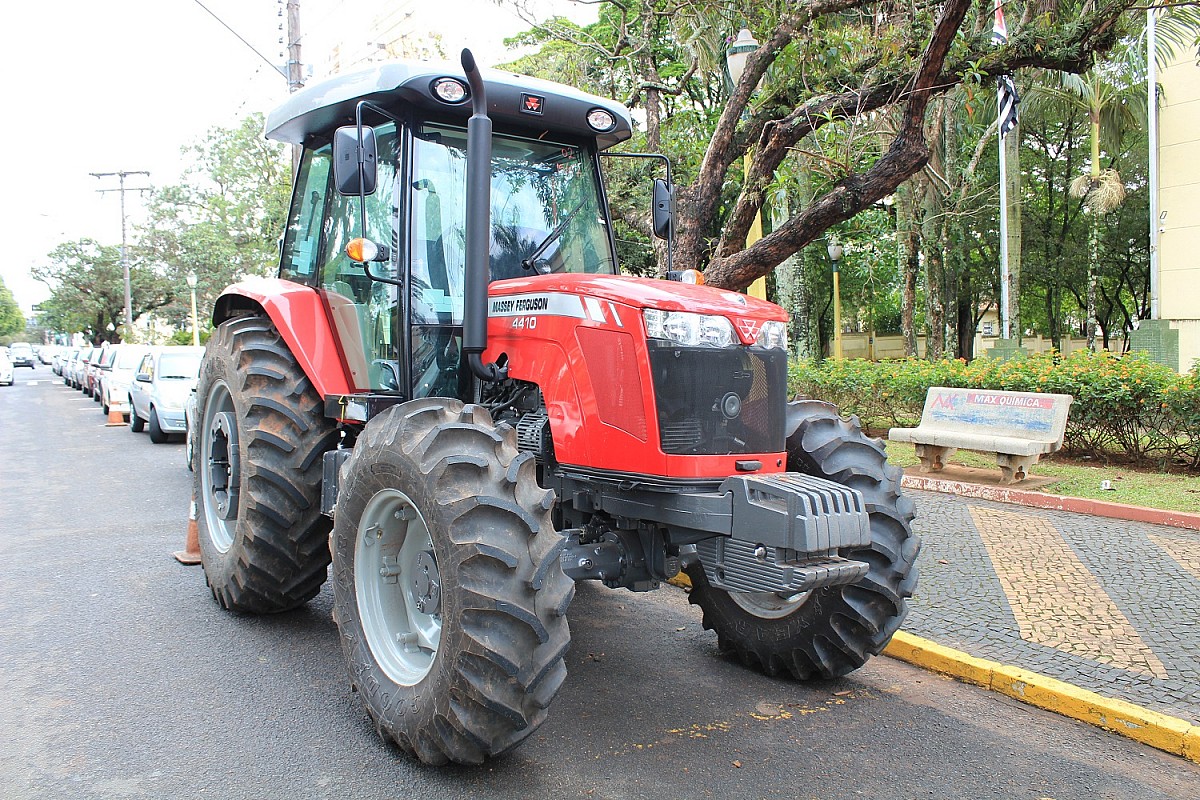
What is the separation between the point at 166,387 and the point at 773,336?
14359mm

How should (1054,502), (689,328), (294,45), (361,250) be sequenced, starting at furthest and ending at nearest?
(294,45), (1054,502), (361,250), (689,328)

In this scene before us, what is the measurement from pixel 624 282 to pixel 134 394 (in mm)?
16181

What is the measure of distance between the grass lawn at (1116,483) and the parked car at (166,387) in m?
12.0

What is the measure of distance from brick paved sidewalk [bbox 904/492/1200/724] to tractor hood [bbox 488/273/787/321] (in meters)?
2.51

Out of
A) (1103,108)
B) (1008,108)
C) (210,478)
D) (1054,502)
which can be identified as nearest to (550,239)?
(210,478)

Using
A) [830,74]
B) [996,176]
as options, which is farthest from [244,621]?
[996,176]

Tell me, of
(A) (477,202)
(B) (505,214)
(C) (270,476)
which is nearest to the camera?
(A) (477,202)

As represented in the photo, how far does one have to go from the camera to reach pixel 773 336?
4211mm

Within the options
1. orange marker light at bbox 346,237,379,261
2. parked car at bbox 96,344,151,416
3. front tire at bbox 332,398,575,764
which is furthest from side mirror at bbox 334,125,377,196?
parked car at bbox 96,344,151,416

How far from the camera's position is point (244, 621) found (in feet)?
18.3

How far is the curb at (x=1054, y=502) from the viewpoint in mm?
7691

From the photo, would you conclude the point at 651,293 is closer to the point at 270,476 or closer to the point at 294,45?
the point at 270,476

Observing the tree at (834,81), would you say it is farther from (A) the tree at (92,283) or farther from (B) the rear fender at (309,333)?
(A) the tree at (92,283)

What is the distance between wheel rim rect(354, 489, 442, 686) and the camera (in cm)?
403
